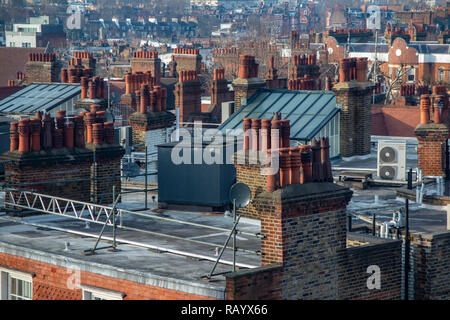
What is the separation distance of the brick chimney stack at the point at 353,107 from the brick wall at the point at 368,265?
16.3 m

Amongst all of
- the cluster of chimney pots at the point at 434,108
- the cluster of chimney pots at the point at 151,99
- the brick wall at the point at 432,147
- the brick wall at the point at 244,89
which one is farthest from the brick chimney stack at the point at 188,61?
the brick wall at the point at 432,147

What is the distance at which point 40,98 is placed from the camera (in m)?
48.2

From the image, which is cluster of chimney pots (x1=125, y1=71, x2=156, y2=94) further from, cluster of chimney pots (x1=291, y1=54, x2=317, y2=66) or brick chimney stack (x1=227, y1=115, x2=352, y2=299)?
brick chimney stack (x1=227, y1=115, x2=352, y2=299)

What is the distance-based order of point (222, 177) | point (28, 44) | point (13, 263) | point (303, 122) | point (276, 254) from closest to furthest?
point (276, 254)
point (13, 263)
point (222, 177)
point (303, 122)
point (28, 44)

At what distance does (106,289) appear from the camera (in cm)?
1934

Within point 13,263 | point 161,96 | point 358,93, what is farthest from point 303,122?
point 13,263

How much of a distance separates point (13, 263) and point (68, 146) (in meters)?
6.04

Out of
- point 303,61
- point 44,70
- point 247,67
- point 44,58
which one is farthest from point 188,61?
point 247,67

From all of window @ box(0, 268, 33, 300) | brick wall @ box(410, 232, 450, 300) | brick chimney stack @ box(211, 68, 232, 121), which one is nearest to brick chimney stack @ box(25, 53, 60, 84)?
brick chimney stack @ box(211, 68, 232, 121)

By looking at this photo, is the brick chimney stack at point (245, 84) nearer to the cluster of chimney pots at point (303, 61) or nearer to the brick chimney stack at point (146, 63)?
the cluster of chimney pots at point (303, 61)

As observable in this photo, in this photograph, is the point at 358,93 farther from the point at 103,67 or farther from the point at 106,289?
the point at 103,67

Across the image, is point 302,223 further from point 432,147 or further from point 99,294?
point 432,147

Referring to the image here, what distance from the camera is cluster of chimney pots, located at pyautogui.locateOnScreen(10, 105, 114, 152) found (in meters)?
25.8

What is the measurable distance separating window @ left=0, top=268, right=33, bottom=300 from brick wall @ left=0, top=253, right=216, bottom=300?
0.13 metres
